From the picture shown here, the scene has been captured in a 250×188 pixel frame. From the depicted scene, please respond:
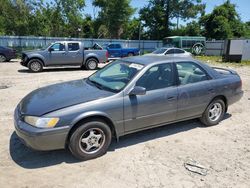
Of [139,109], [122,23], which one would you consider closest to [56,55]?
[139,109]

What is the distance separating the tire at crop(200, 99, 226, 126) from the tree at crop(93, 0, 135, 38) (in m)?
34.2

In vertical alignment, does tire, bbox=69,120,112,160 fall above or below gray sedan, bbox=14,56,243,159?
below

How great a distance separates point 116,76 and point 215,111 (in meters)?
2.37

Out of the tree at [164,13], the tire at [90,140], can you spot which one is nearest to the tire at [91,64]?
the tire at [90,140]

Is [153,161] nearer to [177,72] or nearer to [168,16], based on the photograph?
[177,72]

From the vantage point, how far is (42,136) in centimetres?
378

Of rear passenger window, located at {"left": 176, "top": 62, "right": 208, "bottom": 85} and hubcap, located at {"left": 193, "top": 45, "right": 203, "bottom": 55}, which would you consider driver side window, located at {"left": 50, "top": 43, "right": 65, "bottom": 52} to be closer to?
rear passenger window, located at {"left": 176, "top": 62, "right": 208, "bottom": 85}

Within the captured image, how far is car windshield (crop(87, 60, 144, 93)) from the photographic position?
4629 millimetres

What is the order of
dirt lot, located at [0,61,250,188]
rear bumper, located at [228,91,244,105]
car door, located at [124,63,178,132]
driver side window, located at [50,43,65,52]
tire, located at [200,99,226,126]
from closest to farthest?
dirt lot, located at [0,61,250,188], car door, located at [124,63,178,132], tire, located at [200,99,226,126], rear bumper, located at [228,91,244,105], driver side window, located at [50,43,65,52]

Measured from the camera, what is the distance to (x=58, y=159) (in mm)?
4207

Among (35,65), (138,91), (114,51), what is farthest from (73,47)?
(138,91)

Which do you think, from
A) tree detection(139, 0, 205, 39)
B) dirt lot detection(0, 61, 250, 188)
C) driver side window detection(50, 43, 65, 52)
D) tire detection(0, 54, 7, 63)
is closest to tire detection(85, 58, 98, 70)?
driver side window detection(50, 43, 65, 52)

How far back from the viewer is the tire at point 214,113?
564cm

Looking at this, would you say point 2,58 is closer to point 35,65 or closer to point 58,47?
point 35,65
